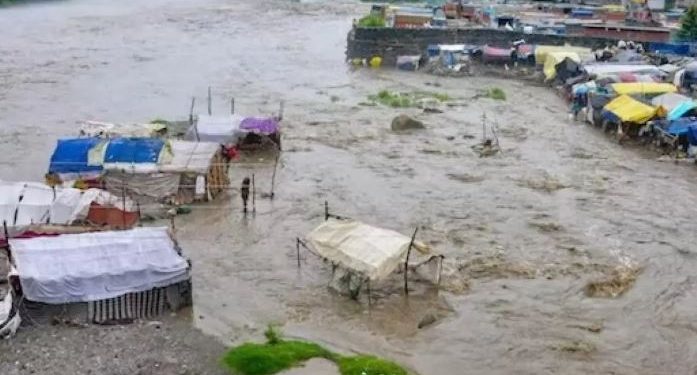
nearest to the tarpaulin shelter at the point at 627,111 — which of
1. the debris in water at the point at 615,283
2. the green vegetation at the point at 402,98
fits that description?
the green vegetation at the point at 402,98

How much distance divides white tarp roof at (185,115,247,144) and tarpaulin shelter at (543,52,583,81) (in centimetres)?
2093

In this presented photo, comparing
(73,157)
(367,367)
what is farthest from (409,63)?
(367,367)

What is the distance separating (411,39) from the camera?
52.7 m

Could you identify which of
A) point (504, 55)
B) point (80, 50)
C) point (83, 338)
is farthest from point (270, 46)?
point (83, 338)

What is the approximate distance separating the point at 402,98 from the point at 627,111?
10840 millimetres

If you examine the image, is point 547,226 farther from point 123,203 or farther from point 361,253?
point 123,203

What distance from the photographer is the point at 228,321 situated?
16578 mm

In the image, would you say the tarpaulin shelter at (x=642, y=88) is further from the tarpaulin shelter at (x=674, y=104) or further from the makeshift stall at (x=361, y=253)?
the makeshift stall at (x=361, y=253)

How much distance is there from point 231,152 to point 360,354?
12.4 meters

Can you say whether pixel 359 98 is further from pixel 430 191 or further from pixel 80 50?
pixel 80 50

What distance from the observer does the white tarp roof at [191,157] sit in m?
22.3

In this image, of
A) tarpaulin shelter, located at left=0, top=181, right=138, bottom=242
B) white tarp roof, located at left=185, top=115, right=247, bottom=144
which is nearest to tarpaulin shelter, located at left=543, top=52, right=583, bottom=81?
white tarp roof, located at left=185, top=115, right=247, bottom=144

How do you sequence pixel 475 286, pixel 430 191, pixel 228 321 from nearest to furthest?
pixel 228 321
pixel 475 286
pixel 430 191

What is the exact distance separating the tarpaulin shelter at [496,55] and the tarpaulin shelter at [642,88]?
14.3 m
